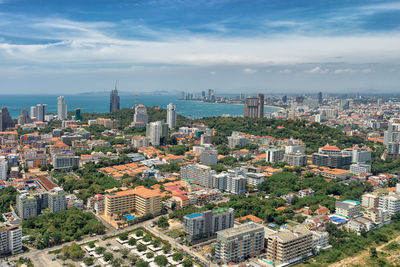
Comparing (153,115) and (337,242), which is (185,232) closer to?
(337,242)

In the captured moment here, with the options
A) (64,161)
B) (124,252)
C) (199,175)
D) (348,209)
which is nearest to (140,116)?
(64,161)

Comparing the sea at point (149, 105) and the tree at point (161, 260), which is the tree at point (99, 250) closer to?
the tree at point (161, 260)

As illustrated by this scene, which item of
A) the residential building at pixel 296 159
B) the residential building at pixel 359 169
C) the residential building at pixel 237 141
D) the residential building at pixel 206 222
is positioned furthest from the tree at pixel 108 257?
the residential building at pixel 237 141

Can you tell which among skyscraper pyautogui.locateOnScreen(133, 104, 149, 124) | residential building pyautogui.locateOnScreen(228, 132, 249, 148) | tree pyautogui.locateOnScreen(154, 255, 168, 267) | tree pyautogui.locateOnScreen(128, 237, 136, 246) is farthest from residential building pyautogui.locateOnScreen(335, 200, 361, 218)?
skyscraper pyautogui.locateOnScreen(133, 104, 149, 124)

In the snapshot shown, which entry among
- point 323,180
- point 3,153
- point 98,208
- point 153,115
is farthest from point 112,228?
point 153,115

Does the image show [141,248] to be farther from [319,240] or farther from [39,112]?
[39,112]
